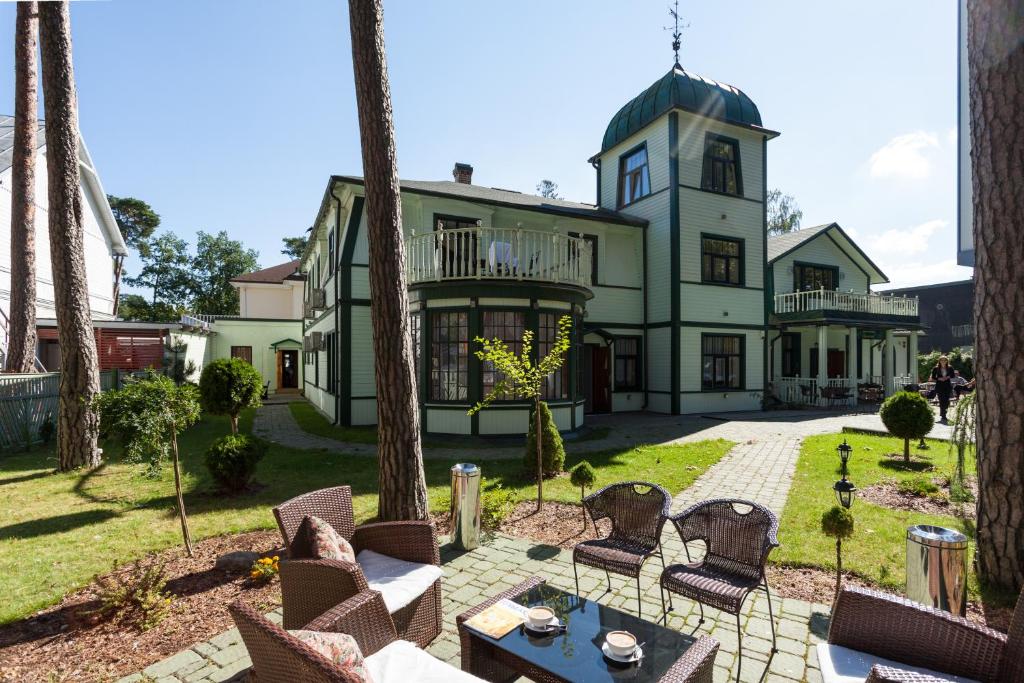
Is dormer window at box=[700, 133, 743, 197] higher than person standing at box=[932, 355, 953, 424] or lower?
higher

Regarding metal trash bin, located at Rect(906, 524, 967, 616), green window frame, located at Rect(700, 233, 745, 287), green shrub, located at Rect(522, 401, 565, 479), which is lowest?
green shrub, located at Rect(522, 401, 565, 479)

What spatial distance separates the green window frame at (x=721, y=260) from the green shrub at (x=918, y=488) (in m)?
10.3

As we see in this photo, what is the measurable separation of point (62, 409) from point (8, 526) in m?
3.65

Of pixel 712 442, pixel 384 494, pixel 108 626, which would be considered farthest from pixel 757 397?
pixel 108 626

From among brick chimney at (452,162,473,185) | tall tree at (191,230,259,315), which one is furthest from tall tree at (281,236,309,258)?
brick chimney at (452,162,473,185)

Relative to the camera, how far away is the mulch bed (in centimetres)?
317

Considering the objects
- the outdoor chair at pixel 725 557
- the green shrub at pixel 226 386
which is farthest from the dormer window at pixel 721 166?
the outdoor chair at pixel 725 557

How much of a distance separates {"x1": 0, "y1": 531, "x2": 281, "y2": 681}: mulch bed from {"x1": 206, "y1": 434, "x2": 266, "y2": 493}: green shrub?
2.28 m

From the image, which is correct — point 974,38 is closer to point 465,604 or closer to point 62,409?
point 465,604

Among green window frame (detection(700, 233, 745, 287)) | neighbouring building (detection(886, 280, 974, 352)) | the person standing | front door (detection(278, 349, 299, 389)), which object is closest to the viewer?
the person standing

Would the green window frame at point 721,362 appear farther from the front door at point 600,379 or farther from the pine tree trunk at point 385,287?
the pine tree trunk at point 385,287

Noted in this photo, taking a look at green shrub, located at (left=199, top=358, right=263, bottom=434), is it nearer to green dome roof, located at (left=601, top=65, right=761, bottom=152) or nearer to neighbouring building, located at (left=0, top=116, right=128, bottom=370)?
neighbouring building, located at (left=0, top=116, right=128, bottom=370)

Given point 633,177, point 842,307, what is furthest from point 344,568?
point 842,307

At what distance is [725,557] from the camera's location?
3.79m
